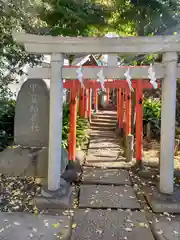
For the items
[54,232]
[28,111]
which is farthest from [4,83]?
[54,232]

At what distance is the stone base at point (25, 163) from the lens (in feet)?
15.4

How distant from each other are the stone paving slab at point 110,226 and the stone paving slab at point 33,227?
164 mm

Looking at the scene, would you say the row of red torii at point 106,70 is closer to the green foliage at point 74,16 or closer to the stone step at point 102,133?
the green foliage at point 74,16

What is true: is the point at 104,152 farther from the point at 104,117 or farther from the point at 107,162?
the point at 104,117

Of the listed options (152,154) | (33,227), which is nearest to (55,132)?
(33,227)

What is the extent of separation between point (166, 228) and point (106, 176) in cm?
224

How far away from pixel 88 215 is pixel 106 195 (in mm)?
823

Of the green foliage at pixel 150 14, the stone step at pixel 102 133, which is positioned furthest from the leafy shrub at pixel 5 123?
the green foliage at pixel 150 14

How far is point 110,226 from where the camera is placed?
3.38m

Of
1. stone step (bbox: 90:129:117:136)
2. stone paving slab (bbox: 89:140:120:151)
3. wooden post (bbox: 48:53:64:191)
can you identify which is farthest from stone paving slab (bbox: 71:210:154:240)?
stone step (bbox: 90:129:117:136)

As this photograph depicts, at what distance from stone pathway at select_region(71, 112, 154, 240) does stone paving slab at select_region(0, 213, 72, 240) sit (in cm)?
17

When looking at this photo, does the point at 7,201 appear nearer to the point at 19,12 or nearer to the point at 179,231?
the point at 179,231

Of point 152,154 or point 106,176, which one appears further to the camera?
point 152,154

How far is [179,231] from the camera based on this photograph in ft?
10.8
